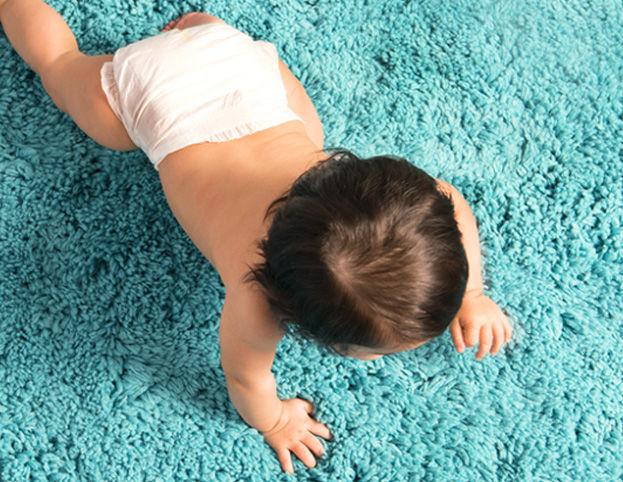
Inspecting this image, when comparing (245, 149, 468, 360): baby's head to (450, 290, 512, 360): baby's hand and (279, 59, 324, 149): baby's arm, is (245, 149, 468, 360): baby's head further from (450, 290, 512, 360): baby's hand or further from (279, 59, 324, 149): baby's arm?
(279, 59, 324, 149): baby's arm

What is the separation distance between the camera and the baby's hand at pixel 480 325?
973 millimetres

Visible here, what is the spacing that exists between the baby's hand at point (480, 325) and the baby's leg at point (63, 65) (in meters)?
0.50

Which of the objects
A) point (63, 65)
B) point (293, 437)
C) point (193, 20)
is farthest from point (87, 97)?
point (293, 437)

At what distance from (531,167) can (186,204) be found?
508mm

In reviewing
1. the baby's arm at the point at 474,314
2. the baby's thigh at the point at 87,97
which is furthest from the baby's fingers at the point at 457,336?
the baby's thigh at the point at 87,97

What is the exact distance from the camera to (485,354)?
1.04 metres

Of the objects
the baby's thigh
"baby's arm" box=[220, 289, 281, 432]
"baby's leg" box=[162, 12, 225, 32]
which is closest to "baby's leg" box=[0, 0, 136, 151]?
the baby's thigh

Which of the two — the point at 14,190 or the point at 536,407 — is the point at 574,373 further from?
the point at 14,190

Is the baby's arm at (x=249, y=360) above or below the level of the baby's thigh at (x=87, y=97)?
below

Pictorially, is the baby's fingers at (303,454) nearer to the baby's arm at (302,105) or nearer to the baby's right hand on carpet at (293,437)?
the baby's right hand on carpet at (293,437)

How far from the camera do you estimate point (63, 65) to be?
3.61 feet

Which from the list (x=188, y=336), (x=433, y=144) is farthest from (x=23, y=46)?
(x=433, y=144)

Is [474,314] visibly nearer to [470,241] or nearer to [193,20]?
[470,241]

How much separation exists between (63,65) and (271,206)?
45 cm
